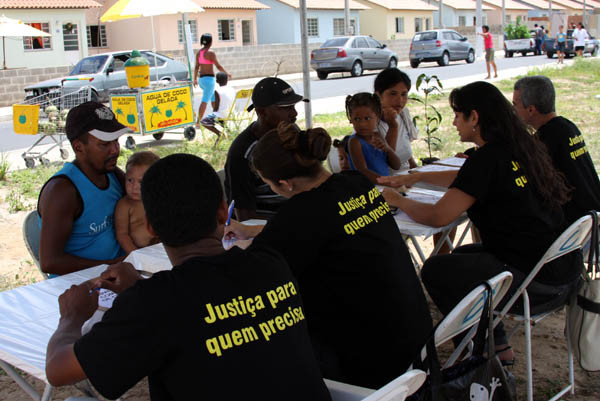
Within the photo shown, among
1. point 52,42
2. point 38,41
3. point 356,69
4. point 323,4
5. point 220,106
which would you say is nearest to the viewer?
point 220,106

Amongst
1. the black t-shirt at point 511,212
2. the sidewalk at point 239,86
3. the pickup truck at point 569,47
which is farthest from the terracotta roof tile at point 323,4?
the black t-shirt at point 511,212

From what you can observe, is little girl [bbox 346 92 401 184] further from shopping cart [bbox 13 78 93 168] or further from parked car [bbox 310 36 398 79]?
parked car [bbox 310 36 398 79]

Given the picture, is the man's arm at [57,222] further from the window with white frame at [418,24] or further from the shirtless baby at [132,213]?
the window with white frame at [418,24]

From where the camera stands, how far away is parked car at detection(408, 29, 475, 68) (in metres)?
27.6

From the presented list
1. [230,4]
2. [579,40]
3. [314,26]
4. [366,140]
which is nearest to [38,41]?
[230,4]

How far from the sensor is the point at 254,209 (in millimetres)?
3912

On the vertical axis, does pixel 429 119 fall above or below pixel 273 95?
below

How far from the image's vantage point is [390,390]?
1514 millimetres

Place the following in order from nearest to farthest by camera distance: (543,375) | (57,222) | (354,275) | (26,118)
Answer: (354,275) < (57,222) < (543,375) < (26,118)

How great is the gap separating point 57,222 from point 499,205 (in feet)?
6.37

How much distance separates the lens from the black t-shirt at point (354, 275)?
2.12 meters

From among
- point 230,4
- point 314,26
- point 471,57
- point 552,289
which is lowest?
point 552,289

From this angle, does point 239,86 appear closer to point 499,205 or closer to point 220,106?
point 220,106

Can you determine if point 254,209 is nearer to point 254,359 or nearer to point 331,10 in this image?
point 254,359
